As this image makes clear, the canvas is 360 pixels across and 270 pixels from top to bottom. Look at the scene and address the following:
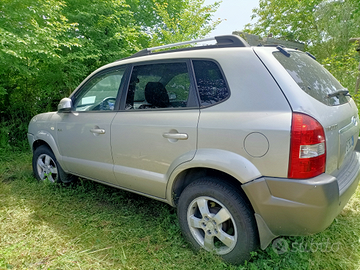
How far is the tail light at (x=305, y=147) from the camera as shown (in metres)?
1.75

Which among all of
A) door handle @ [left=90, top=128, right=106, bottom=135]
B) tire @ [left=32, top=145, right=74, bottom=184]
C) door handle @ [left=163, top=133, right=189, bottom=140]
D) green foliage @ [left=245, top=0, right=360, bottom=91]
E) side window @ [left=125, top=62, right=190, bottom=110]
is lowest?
tire @ [left=32, top=145, right=74, bottom=184]

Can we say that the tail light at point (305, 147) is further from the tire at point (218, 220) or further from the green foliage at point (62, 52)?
the green foliage at point (62, 52)

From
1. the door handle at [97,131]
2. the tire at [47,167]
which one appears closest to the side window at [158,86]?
the door handle at [97,131]

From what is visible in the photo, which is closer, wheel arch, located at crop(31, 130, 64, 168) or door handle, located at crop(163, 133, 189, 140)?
door handle, located at crop(163, 133, 189, 140)

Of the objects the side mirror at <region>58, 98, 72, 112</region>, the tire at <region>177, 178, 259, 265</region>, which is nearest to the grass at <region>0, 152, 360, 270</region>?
Answer: the tire at <region>177, 178, 259, 265</region>

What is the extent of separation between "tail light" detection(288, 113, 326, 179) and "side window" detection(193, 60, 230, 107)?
2.02ft

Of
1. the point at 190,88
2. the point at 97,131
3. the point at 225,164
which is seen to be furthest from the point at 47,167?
the point at 225,164

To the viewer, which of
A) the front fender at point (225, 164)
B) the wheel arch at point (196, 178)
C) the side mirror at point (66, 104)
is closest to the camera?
the front fender at point (225, 164)

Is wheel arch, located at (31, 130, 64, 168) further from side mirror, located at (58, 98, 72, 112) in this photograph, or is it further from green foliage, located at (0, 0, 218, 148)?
green foliage, located at (0, 0, 218, 148)

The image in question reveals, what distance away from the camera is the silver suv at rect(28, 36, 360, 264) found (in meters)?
1.82

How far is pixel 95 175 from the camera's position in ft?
10.5

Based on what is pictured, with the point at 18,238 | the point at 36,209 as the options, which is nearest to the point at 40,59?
the point at 36,209

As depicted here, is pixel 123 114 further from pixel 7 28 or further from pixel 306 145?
pixel 7 28

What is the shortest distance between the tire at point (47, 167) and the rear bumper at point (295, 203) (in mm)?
2845
